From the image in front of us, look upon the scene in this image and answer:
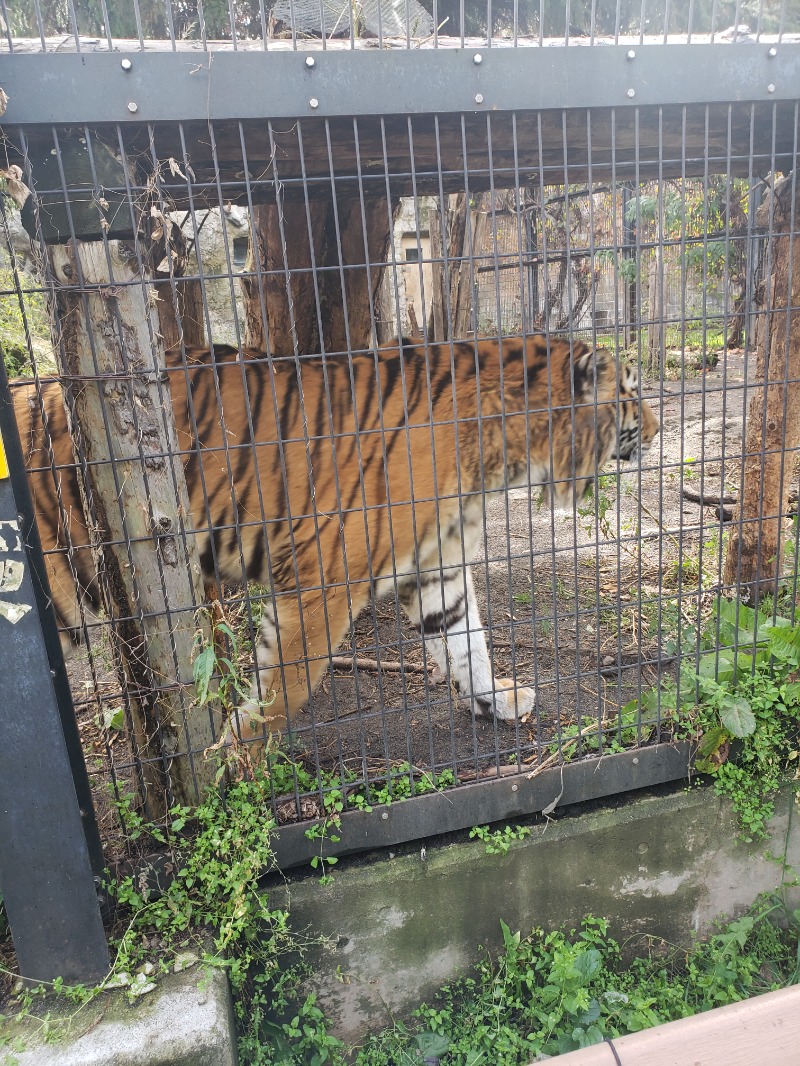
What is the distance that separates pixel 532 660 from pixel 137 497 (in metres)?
2.23

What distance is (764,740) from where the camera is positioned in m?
2.97

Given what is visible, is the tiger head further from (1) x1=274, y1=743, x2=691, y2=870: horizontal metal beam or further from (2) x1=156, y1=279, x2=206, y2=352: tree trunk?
(2) x1=156, y1=279, x2=206, y2=352: tree trunk

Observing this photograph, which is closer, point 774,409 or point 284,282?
point 774,409

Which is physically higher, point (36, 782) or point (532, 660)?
point (36, 782)

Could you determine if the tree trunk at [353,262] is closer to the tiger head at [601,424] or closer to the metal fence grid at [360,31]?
the metal fence grid at [360,31]

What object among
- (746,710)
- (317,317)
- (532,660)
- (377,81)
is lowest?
(532,660)

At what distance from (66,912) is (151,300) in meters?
1.61

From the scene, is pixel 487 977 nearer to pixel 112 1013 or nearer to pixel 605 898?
pixel 605 898

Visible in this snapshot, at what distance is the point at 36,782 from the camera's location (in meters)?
2.11

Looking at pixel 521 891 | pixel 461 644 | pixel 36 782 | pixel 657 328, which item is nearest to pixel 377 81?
pixel 36 782

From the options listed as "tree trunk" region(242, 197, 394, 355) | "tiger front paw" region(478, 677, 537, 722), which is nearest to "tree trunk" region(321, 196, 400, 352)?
"tree trunk" region(242, 197, 394, 355)

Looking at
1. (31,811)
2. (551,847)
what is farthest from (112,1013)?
(551,847)

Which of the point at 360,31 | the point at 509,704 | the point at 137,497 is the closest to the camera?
the point at 137,497

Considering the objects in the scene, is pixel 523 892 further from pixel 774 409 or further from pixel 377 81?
pixel 377 81
